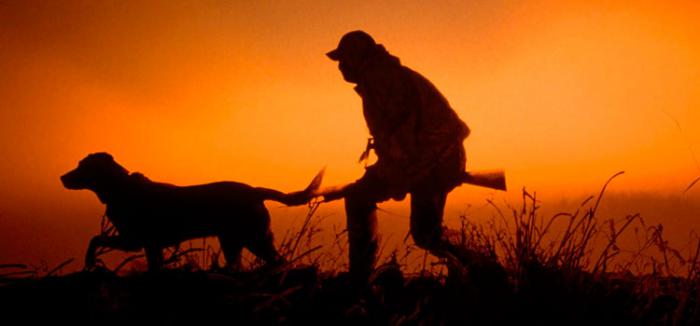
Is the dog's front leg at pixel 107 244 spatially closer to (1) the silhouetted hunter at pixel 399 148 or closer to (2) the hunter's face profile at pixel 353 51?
(1) the silhouetted hunter at pixel 399 148

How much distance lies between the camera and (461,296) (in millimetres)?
2574

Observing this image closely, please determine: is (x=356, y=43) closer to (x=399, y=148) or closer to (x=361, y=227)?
(x=399, y=148)

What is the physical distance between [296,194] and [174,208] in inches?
46.7

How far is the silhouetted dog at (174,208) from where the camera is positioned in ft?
15.1

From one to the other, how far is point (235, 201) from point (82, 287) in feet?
9.91

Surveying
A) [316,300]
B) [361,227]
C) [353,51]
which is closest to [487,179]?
[361,227]

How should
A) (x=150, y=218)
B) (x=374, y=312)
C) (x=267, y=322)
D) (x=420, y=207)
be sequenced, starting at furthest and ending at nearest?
(x=150, y=218)
(x=420, y=207)
(x=374, y=312)
(x=267, y=322)

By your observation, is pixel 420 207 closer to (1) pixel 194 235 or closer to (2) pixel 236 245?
(2) pixel 236 245

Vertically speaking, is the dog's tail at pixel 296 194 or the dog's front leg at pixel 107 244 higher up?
the dog's tail at pixel 296 194

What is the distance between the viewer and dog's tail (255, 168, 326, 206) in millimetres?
4754

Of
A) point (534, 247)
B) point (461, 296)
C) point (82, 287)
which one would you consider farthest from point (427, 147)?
point (82, 287)

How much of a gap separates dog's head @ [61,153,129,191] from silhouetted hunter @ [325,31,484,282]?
7.23 ft

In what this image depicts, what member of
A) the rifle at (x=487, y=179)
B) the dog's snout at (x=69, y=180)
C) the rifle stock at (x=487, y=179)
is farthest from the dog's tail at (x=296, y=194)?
the dog's snout at (x=69, y=180)

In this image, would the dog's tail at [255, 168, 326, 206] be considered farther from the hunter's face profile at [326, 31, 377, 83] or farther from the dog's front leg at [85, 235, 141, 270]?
the dog's front leg at [85, 235, 141, 270]
